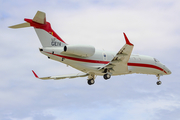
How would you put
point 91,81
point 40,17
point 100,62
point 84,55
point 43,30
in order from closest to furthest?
point 40,17, point 43,30, point 84,55, point 100,62, point 91,81

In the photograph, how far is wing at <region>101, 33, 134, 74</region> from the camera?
1110 inches

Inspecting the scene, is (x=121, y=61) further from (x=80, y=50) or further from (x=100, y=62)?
(x=80, y=50)

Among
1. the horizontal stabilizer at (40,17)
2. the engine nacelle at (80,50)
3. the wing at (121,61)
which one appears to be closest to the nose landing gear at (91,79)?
the wing at (121,61)

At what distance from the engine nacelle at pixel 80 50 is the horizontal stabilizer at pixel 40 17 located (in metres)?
3.65

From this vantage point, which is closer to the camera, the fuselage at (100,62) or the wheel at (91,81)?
the fuselage at (100,62)

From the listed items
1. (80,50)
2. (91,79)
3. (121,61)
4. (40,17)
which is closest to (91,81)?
(91,79)

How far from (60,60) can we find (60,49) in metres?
1.24

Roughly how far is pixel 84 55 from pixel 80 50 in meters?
1.07

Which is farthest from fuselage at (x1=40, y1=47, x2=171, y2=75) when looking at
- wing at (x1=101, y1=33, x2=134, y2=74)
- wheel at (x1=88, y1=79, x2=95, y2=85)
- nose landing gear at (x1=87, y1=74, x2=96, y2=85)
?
wheel at (x1=88, y1=79, x2=95, y2=85)

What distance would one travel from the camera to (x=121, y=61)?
3067 centimetres

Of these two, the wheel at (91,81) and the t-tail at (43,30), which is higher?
the t-tail at (43,30)

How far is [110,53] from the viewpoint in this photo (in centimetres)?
3381

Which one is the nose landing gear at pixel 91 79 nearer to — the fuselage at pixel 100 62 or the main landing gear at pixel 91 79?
the main landing gear at pixel 91 79

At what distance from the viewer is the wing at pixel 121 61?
2821 cm
